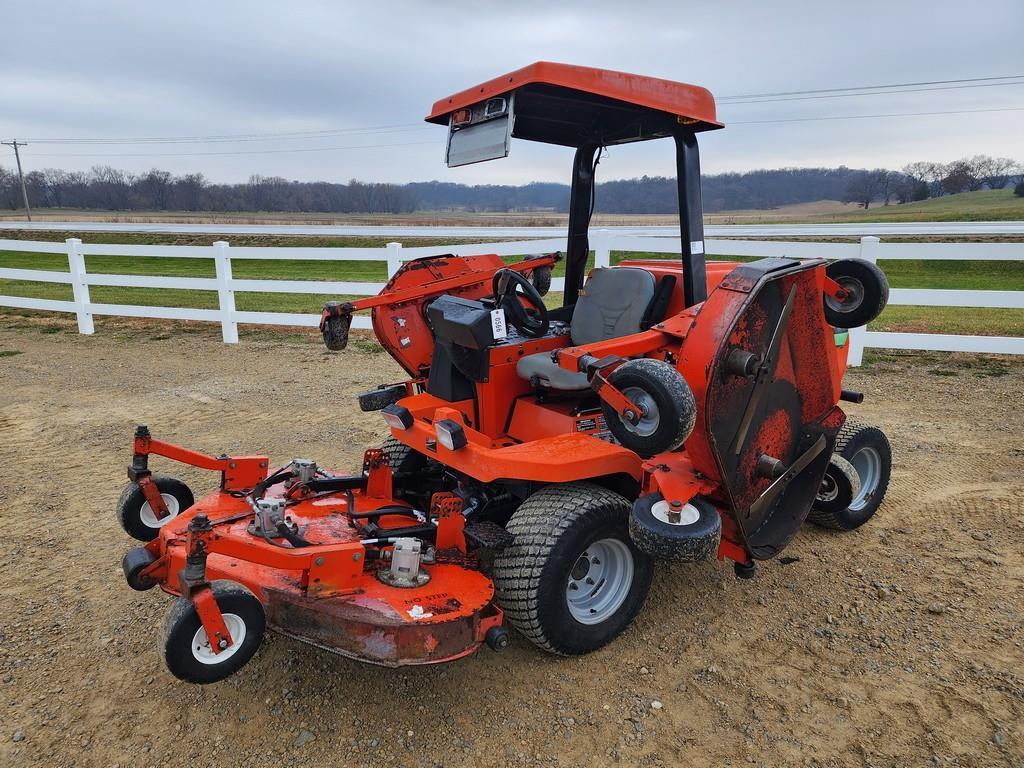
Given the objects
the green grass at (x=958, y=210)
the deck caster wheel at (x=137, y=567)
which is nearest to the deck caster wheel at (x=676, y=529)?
the deck caster wheel at (x=137, y=567)

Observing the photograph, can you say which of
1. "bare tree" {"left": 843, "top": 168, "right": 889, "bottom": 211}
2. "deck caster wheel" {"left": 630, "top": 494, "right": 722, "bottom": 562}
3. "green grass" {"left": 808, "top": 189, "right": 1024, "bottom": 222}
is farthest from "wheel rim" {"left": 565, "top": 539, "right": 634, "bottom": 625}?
"bare tree" {"left": 843, "top": 168, "right": 889, "bottom": 211}

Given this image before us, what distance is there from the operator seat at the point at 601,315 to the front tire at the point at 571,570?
0.60 m

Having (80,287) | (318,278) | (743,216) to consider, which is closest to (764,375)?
(80,287)

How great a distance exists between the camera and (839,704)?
108 inches

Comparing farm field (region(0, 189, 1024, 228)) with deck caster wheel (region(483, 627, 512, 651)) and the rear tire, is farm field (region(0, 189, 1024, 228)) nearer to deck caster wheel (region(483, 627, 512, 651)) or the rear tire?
the rear tire

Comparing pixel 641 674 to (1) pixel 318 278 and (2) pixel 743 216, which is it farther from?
(2) pixel 743 216

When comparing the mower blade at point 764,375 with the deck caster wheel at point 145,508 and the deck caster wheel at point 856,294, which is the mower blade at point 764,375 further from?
the deck caster wheel at point 145,508

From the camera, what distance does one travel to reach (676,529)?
259 centimetres

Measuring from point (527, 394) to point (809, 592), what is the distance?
5.59 ft

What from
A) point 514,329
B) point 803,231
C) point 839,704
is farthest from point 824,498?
point 803,231

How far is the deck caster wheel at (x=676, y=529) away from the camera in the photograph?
8.37 feet

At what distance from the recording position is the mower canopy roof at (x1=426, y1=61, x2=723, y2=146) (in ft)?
9.67

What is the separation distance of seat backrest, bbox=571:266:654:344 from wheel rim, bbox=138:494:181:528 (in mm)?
2212

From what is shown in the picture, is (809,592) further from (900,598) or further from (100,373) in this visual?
(100,373)
